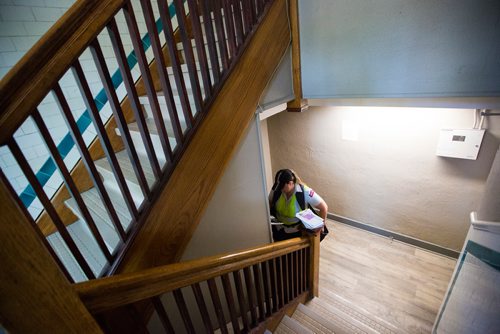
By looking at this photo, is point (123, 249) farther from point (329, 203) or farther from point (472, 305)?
point (329, 203)

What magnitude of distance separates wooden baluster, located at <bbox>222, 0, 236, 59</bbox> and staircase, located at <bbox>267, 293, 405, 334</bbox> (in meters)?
2.02

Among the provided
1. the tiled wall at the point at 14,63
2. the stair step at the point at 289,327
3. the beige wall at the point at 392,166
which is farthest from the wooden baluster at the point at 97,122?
the beige wall at the point at 392,166

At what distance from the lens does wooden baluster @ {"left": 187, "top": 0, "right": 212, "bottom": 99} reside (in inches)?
43.0

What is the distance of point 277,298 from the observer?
1870 millimetres

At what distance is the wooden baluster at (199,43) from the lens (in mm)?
1093

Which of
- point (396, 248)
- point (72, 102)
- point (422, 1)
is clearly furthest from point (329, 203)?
point (72, 102)

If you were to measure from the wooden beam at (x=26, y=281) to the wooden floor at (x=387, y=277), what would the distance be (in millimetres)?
2757

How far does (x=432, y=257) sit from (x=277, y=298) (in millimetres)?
2476

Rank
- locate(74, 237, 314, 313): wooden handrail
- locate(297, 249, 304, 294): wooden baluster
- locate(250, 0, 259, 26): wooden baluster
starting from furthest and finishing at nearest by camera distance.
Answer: locate(297, 249, 304, 294): wooden baluster → locate(250, 0, 259, 26): wooden baluster → locate(74, 237, 314, 313): wooden handrail

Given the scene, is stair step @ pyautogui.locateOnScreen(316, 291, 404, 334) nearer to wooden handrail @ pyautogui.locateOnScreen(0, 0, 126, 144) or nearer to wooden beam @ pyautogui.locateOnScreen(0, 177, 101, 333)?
wooden beam @ pyautogui.locateOnScreen(0, 177, 101, 333)

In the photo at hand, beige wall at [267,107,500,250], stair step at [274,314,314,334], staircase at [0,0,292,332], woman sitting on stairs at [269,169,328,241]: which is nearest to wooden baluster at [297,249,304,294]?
staircase at [0,0,292,332]

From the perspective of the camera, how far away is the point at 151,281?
83 cm

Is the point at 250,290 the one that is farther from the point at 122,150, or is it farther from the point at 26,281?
the point at 122,150

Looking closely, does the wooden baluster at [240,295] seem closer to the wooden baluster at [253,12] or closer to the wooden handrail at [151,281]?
the wooden handrail at [151,281]
